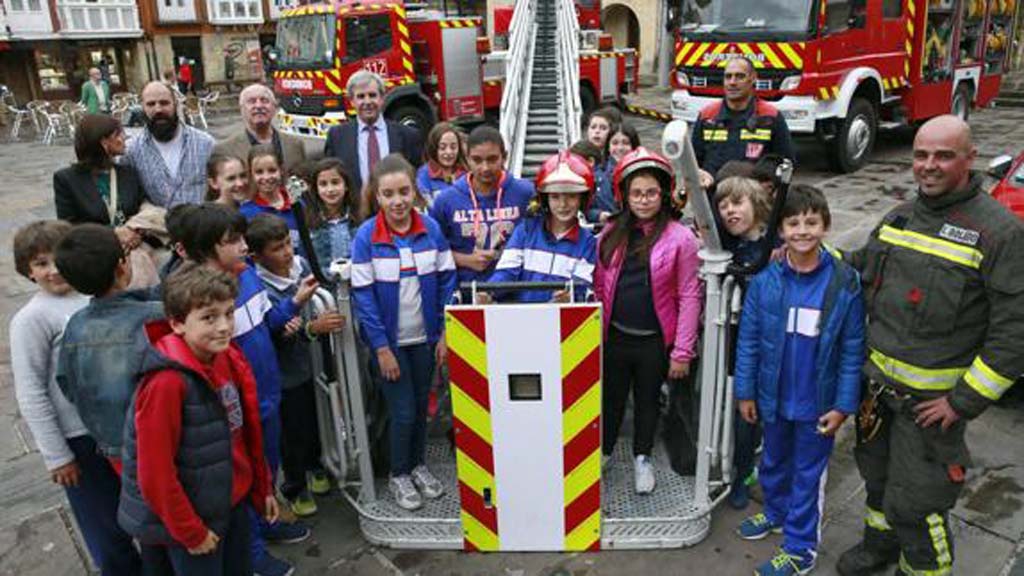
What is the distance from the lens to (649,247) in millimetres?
3133

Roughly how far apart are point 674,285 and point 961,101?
12040 millimetres

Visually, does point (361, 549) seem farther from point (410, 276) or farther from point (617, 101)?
point (617, 101)

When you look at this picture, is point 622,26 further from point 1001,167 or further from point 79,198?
point 79,198

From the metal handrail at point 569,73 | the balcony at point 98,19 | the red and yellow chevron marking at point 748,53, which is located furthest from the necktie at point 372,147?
the balcony at point 98,19

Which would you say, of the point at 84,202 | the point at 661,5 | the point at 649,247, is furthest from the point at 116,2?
the point at 649,247

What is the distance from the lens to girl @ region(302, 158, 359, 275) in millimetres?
3584

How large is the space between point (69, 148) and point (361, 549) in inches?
673

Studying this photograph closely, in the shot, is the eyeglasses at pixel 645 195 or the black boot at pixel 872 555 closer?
the black boot at pixel 872 555

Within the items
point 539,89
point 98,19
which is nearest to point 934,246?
point 539,89

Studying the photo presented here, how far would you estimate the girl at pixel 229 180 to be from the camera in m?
3.43

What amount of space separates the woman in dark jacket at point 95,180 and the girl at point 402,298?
49.3 inches

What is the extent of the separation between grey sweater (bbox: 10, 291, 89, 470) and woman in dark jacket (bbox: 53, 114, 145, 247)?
0.92 m

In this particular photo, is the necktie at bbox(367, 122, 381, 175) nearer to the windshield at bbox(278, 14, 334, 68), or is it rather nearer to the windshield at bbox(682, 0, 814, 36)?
the windshield at bbox(682, 0, 814, 36)

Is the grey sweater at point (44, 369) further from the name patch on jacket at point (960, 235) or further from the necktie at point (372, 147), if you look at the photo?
the name patch on jacket at point (960, 235)
